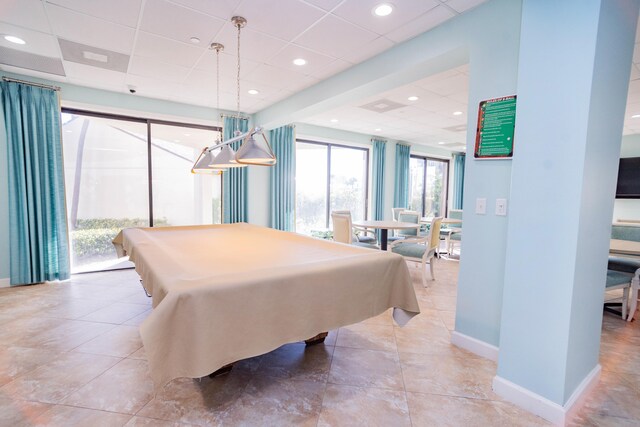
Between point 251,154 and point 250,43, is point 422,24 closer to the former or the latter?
point 250,43

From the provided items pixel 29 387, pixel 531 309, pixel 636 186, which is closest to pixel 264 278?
pixel 531 309

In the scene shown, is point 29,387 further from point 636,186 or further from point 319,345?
point 636,186

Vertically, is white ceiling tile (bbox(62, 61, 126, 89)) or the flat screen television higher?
white ceiling tile (bbox(62, 61, 126, 89))

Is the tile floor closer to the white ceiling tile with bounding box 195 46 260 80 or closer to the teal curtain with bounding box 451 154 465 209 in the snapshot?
the white ceiling tile with bounding box 195 46 260 80

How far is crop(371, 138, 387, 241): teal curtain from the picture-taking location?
22.9 feet

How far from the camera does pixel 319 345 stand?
240 cm

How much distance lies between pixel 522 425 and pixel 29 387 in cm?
282

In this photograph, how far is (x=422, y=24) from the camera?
239 cm

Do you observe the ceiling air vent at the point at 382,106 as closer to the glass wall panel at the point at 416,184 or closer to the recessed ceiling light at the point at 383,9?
the recessed ceiling light at the point at 383,9

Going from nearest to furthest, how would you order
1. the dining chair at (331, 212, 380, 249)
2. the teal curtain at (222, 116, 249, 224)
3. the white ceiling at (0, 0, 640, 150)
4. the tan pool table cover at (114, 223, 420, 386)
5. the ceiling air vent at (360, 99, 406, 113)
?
the tan pool table cover at (114, 223, 420, 386)
the white ceiling at (0, 0, 640, 150)
the dining chair at (331, 212, 380, 249)
the ceiling air vent at (360, 99, 406, 113)
the teal curtain at (222, 116, 249, 224)

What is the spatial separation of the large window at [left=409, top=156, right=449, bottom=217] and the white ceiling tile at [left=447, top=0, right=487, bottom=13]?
6.11 metres

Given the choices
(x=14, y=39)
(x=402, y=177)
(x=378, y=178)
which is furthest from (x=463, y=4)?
(x=402, y=177)

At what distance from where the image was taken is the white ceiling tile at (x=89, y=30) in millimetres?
2336

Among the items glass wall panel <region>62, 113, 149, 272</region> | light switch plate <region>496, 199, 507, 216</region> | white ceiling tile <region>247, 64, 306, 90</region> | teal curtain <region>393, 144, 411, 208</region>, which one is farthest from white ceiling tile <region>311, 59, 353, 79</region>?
teal curtain <region>393, 144, 411, 208</region>
